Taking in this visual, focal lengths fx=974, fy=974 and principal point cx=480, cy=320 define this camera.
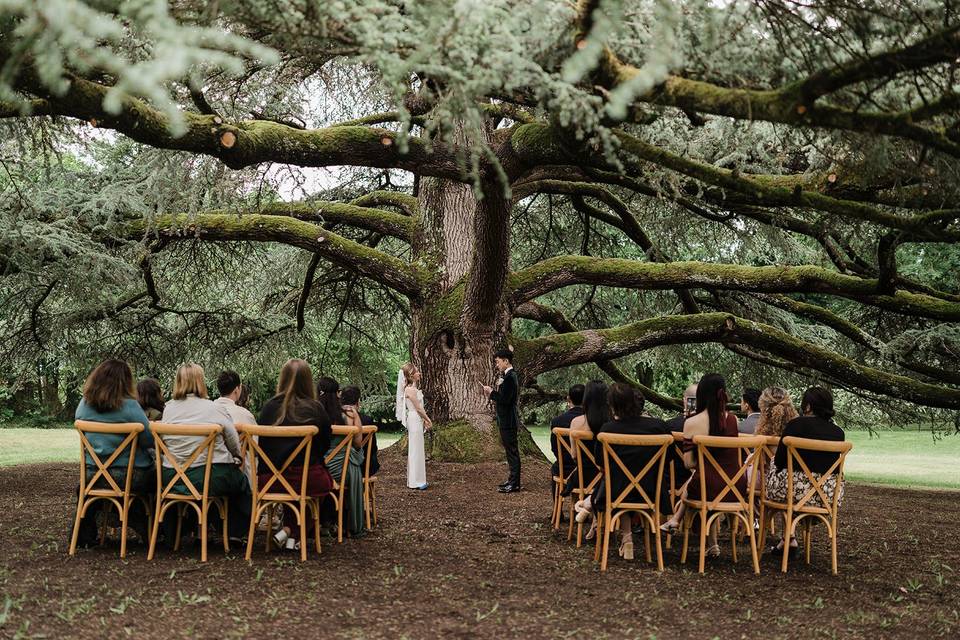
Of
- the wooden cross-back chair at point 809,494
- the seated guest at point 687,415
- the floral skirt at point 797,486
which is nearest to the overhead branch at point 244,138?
the seated guest at point 687,415

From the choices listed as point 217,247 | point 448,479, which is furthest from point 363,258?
point 448,479

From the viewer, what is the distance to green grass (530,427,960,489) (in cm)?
2002

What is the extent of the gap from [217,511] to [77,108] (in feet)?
9.80

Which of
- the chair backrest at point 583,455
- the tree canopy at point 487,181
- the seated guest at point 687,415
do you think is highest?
the tree canopy at point 487,181

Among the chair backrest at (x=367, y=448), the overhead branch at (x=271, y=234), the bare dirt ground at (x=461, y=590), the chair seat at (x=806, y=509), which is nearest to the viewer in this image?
the bare dirt ground at (x=461, y=590)

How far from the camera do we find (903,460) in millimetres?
28984

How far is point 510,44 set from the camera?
3.90m

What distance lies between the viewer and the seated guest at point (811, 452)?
264 inches

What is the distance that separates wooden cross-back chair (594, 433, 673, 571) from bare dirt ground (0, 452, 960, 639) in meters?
0.30

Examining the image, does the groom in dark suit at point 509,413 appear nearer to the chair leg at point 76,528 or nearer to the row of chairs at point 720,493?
the row of chairs at point 720,493

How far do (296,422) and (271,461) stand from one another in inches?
12.2

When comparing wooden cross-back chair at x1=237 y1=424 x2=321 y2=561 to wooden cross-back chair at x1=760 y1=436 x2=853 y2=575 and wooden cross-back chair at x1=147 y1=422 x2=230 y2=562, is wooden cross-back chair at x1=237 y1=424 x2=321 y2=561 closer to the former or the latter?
wooden cross-back chair at x1=147 y1=422 x2=230 y2=562

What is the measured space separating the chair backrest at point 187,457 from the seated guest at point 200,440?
0.06 metres

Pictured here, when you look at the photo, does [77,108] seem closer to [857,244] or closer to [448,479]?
[448,479]
